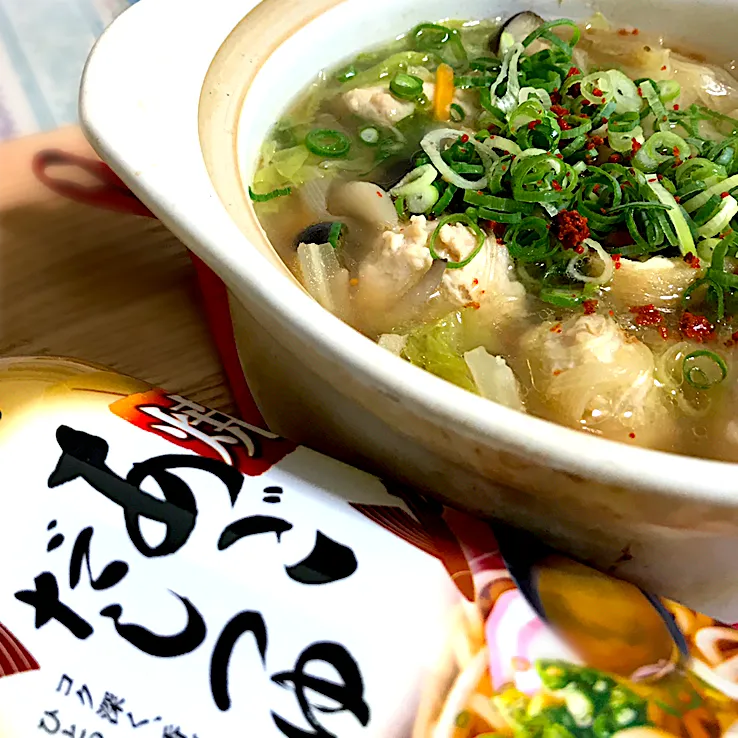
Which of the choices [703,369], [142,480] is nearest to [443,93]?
[703,369]

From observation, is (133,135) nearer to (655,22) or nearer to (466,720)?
(466,720)

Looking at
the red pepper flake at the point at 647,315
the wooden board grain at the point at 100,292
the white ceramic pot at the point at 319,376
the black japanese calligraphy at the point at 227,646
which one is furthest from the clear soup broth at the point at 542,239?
the black japanese calligraphy at the point at 227,646

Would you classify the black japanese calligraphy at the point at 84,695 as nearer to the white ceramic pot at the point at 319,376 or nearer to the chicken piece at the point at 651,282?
the white ceramic pot at the point at 319,376

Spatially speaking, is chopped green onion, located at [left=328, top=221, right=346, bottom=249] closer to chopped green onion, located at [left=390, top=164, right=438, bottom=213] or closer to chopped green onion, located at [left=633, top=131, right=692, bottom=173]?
chopped green onion, located at [left=390, top=164, right=438, bottom=213]

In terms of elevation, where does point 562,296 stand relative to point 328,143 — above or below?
below

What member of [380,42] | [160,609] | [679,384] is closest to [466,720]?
[160,609]

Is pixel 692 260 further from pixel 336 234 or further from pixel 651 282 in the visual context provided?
pixel 336 234

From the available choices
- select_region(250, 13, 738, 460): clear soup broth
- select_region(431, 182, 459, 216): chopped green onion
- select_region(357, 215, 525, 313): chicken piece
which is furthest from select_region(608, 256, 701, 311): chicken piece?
select_region(431, 182, 459, 216): chopped green onion
